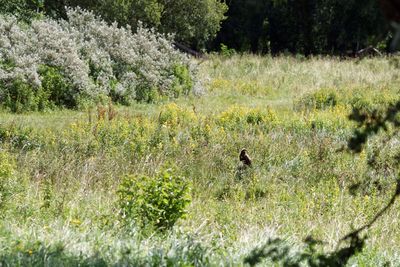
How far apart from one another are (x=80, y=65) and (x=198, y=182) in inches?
276

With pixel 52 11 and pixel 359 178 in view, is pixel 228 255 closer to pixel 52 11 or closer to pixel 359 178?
pixel 359 178

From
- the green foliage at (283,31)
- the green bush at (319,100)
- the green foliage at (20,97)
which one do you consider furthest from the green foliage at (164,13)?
the green foliage at (20,97)

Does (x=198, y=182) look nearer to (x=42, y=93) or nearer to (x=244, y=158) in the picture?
(x=244, y=158)

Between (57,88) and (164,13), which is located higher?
(164,13)

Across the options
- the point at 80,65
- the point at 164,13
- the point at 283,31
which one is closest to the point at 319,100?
the point at 80,65

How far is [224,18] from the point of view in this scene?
2872cm

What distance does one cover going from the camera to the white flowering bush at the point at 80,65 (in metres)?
14.0

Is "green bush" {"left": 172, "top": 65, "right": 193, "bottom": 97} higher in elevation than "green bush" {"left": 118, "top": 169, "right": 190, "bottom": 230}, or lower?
higher

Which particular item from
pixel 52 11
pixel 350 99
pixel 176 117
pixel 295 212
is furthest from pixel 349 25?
pixel 295 212

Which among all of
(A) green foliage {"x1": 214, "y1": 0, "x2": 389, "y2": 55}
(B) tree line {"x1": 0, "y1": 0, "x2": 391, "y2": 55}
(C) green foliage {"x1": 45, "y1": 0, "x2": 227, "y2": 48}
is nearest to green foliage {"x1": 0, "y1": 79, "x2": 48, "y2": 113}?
(B) tree line {"x1": 0, "y1": 0, "x2": 391, "y2": 55}

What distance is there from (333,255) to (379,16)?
1179mm

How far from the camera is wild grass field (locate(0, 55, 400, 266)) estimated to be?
4586mm

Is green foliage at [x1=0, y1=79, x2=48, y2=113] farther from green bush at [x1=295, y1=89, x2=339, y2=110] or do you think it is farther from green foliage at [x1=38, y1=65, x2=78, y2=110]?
green bush at [x1=295, y1=89, x2=339, y2=110]

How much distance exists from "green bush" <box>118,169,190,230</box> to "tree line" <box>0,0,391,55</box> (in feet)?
21.3
